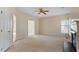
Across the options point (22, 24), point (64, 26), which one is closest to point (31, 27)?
point (22, 24)

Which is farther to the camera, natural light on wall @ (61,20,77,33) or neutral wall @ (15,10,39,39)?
neutral wall @ (15,10,39,39)

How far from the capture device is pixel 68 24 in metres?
2.51

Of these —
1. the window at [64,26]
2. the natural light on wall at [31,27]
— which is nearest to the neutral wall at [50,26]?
the window at [64,26]

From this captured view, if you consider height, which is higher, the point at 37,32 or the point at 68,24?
the point at 68,24

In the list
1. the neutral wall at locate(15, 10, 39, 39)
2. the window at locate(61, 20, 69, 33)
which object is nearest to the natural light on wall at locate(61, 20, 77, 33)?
the window at locate(61, 20, 69, 33)

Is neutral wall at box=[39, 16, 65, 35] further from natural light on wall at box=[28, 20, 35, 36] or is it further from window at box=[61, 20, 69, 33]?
natural light on wall at box=[28, 20, 35, 36]

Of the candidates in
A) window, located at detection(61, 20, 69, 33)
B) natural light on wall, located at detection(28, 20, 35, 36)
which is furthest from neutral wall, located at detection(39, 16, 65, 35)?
natural light on wall, located at detection(28, 20, 35, 36)

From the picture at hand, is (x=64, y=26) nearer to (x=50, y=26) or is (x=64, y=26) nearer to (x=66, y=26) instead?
(x=66, y=26)

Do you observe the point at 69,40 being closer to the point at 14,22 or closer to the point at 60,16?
the point at 60,16

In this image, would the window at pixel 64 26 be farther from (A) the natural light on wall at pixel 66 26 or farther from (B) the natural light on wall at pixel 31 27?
(B) the natural light on wall at pixel 31 27

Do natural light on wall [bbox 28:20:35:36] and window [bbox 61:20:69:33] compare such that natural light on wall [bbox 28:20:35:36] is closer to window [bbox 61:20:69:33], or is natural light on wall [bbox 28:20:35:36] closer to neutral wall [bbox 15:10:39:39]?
neutral wall [bbox 15:10:39:39]
